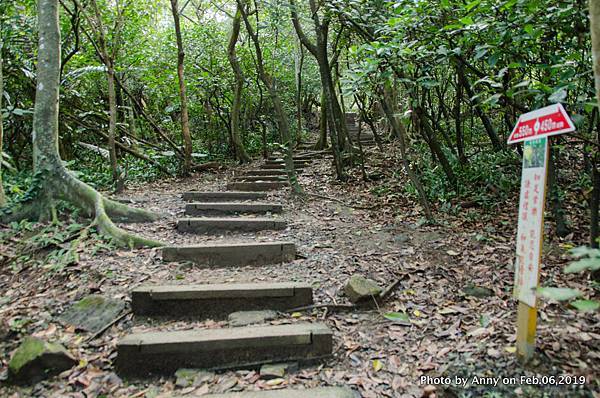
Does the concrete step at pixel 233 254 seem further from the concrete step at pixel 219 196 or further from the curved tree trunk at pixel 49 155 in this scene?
the concrete step at pixel 219 196

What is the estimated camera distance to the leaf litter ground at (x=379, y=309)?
2.62 m

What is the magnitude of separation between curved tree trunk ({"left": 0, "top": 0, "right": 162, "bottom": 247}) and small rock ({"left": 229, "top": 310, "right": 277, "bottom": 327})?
9.01 feet

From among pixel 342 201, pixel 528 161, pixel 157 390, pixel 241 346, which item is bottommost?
pixel 157 390

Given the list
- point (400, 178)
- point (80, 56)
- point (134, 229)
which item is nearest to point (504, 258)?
point (400, 178)

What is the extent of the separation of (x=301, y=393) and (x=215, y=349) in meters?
0.80

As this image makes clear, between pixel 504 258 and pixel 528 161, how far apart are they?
196cm

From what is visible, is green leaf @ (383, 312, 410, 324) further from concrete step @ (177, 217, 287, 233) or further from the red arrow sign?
concrete step @ (177, 217, 287, 233)

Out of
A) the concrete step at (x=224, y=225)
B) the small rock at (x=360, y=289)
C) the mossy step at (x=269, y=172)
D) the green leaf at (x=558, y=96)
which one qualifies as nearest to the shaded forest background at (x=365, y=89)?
the green leaf at (x=558, y=96)

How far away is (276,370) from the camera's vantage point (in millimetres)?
2834

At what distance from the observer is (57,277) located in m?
3.93

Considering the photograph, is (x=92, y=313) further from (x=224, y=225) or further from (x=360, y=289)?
(x=360, y=289)

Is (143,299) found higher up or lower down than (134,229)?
lower down

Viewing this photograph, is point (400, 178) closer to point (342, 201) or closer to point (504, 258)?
point (342, 201)

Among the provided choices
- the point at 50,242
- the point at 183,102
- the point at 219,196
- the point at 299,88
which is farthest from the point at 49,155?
the point at 299,88
